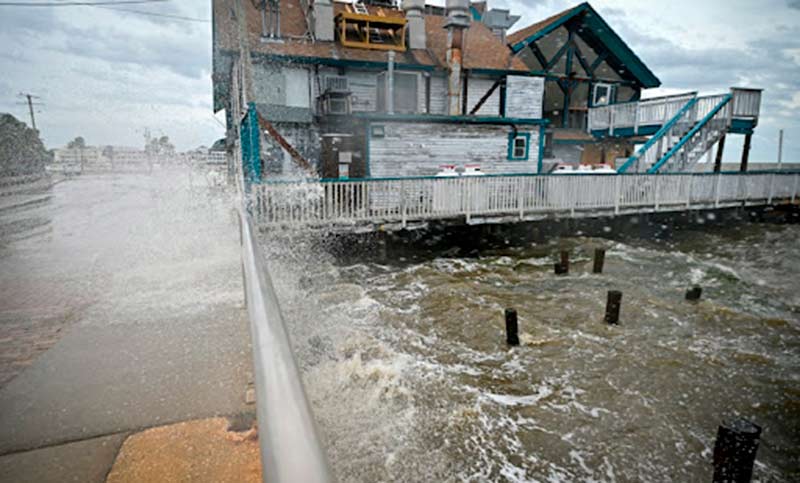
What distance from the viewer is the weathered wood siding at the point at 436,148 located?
1647 cm

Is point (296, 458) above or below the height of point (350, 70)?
below

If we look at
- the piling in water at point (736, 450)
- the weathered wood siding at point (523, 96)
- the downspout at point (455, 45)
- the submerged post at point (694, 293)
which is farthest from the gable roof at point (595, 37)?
the piling in water at point (736, 450)

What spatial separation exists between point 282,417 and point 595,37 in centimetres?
3243

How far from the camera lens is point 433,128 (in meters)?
16.9

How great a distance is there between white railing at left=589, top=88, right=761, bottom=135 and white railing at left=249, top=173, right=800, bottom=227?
12.4ft

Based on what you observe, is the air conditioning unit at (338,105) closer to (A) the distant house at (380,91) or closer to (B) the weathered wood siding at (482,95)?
(A) the distant house at (380,91)

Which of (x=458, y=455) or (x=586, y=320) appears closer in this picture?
(x=458, y=455)

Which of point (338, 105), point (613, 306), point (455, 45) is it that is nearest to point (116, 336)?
point (613, 306)

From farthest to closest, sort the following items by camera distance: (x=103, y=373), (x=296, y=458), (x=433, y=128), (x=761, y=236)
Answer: (x=761, y=236), (x=433, y=128), (x=103, y=373), (x=296, y=458)

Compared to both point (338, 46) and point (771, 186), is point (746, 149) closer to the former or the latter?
point (771, 186)

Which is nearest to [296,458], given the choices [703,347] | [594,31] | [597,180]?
[703,347]

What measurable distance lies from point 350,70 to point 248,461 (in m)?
20.0

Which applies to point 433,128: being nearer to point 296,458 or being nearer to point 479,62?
point 479,62

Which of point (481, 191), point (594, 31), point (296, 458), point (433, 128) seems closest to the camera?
point (296, 458)
